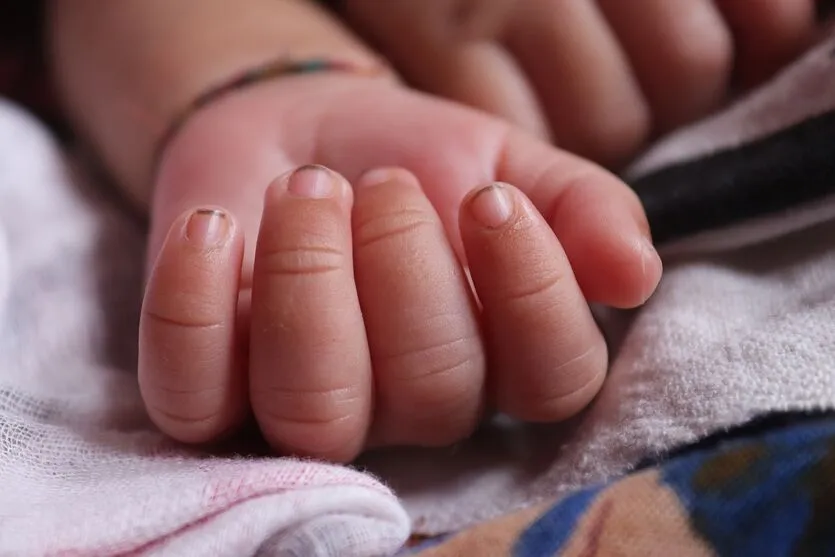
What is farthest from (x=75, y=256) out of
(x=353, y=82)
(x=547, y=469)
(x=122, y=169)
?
(x=547, y=469)

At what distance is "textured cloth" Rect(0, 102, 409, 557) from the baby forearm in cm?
7

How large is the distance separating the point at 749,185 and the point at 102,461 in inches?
13.7

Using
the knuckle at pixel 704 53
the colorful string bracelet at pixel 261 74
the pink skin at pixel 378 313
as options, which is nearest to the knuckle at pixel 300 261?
the pink skin at pixel 378 313

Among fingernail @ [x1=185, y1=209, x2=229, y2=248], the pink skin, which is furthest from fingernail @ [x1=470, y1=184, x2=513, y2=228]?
fingernail @ [x1=185, y1=209, x2=229, y2=248]

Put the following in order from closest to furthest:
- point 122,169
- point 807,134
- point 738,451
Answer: point 738,451 < point 807,134 < point 122,169

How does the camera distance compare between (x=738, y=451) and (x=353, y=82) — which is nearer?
(x=738, y=451)

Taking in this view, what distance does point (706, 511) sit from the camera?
320mm

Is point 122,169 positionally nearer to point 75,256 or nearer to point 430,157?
point 75,256

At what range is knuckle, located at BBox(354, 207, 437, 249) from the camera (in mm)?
390

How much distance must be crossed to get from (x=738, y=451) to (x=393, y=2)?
413 millimetres

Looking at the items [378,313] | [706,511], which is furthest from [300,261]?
[706,511]

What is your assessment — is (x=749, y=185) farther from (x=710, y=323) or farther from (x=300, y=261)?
(x=300, y=261)

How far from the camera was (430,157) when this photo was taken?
0.48 metres

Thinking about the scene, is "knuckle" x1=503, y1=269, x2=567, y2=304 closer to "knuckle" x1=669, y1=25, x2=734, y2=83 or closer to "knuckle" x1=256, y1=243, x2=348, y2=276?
"knuckle" x1=256, y1=243, x2=348, y2=276
